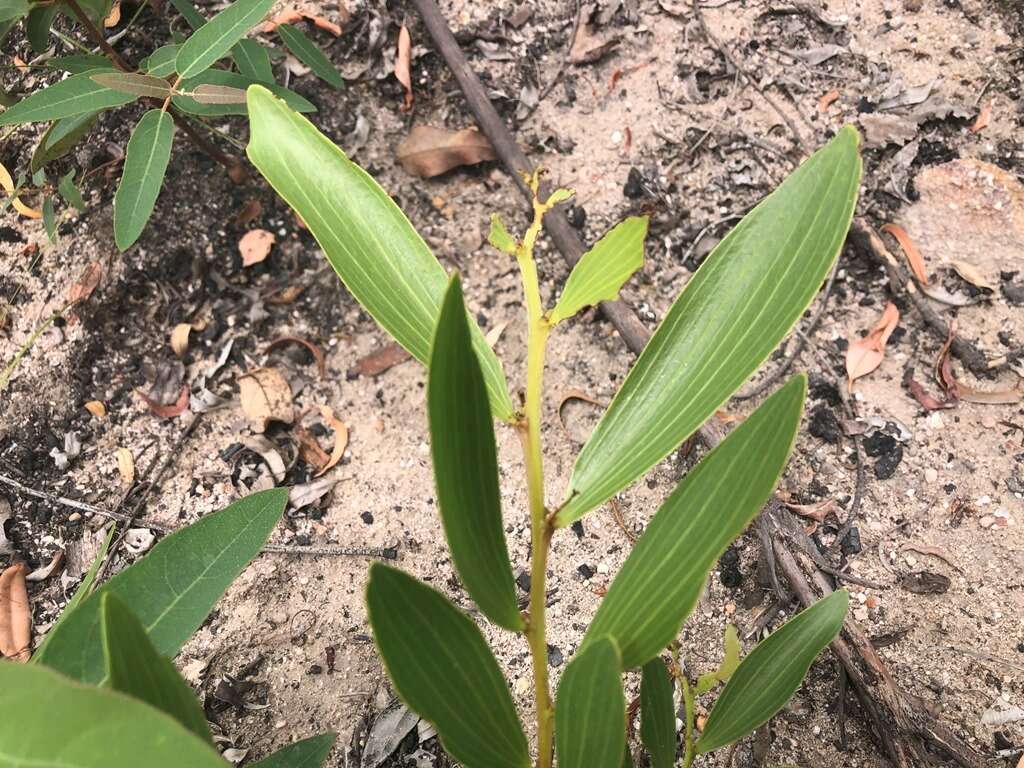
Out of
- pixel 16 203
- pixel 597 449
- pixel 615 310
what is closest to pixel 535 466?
pixel 597 449

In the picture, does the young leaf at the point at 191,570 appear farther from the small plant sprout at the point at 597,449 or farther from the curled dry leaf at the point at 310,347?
the curled dry leaf at the point at 310,347

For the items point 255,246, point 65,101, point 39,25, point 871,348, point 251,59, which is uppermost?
point 39,25

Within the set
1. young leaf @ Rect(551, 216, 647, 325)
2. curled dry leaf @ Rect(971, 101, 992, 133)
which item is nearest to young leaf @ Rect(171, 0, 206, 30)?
young leaf @ Rect(551, 216, 647, 325)

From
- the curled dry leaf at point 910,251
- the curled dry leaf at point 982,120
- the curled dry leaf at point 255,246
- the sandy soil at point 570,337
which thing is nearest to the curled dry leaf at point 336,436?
the sandy soil at point 570,337

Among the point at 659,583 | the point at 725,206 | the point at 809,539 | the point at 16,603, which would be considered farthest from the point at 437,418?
the point at 725,206

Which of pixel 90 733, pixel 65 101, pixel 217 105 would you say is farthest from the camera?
pixel 217 105

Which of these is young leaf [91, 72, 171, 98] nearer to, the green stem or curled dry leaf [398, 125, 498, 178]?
curled dry leaf [398, 125, 498, 178]

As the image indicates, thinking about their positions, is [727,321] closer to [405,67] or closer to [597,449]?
[597,449]
